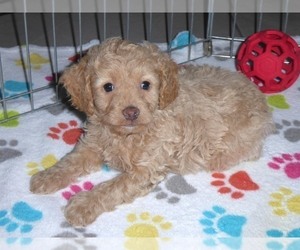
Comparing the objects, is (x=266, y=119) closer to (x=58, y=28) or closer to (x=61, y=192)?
(x=61, y=192)

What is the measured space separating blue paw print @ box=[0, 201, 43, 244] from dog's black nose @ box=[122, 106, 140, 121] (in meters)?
0.72

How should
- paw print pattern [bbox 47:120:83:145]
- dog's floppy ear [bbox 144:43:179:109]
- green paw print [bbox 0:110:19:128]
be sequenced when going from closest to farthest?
dog's floppy ear [bbox 144:43:179:109] < paw print pattern [bbox 47:120:83:145] < green paw print [bbox 0:110:19:128]

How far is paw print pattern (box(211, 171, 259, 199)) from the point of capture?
295 centimetres

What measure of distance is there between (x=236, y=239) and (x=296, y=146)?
1.04 meters

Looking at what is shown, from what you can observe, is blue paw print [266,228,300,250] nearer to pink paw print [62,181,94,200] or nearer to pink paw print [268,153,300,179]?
pink paw print [268,153,300,179]

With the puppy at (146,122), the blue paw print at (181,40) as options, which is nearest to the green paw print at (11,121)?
the puppy at (146,122)

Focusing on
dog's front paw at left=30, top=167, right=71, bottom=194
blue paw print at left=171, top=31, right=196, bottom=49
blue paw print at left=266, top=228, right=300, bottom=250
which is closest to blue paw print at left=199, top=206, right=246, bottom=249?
blue paw print at left=266, top=228, right=300, bottom=250

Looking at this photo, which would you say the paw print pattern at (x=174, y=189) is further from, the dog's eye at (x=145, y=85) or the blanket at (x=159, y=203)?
the dog's eye at (x=145, y=85)

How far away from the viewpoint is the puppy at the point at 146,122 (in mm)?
2625

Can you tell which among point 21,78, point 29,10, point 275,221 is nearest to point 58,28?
point 29,10

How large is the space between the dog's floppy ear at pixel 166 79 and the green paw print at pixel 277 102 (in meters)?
1.31

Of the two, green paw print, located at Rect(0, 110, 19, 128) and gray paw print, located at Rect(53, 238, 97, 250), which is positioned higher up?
green paw print, located at Rect(0, 110, 19, 128)

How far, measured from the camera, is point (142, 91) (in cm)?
266

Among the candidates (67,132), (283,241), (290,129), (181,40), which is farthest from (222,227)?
(181,40)
